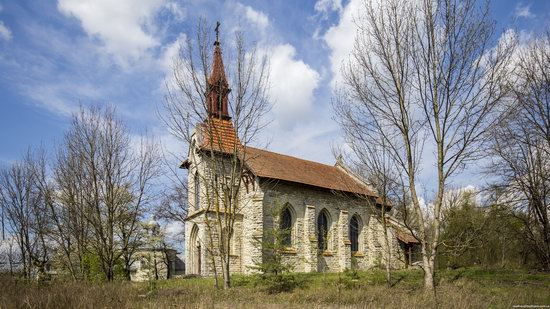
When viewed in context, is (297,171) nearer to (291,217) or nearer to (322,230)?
(291,217)

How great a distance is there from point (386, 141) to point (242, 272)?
1351 cm

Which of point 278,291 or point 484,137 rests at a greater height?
point 484,137

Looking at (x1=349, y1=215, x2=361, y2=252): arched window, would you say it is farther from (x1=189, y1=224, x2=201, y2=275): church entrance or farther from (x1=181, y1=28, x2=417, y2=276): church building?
(x1=189, y1=224, x2=201, y2=275): church entrance

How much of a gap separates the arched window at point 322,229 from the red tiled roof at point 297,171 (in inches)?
81.6

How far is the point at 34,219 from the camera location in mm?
27516

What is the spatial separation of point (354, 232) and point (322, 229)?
3.82 m

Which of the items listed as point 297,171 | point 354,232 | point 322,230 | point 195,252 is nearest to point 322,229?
point 322,230

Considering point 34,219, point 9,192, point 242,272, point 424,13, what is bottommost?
point 242,272

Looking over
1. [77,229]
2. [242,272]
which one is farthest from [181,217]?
[77,229]

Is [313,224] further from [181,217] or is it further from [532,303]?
[532,303]

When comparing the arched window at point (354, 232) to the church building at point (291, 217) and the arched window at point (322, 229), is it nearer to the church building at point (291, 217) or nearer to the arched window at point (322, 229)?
the church building at point (291, 217)

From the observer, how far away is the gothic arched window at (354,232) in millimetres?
29578

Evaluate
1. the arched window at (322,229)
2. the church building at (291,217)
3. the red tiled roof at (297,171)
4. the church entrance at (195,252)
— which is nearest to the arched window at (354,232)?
the church building at (291,217)

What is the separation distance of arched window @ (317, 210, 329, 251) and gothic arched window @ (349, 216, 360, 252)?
8.50 feet
